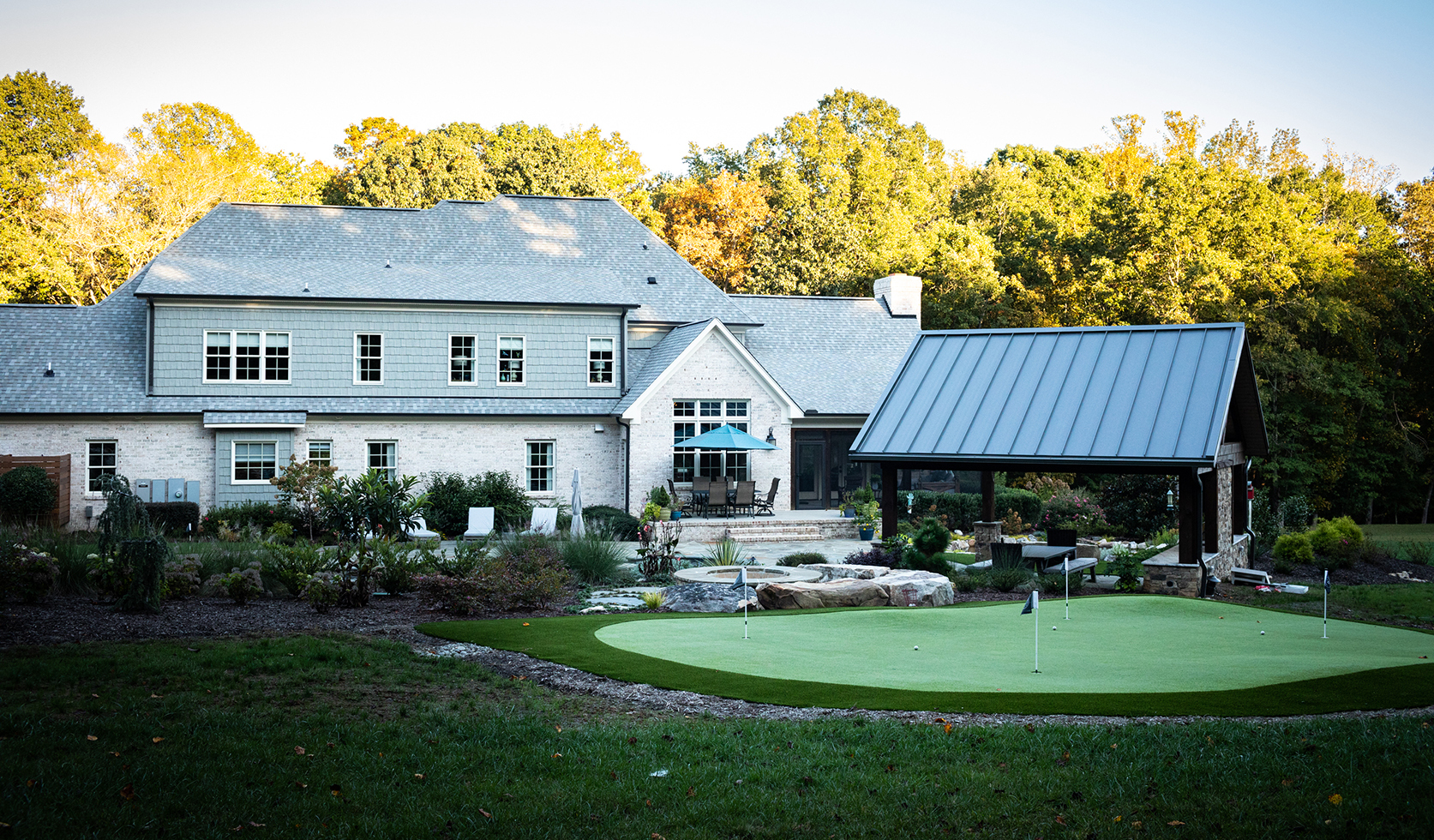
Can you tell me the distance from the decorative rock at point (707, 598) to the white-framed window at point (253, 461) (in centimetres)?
1530

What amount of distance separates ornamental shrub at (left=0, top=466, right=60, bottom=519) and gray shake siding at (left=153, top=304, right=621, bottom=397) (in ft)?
12.6

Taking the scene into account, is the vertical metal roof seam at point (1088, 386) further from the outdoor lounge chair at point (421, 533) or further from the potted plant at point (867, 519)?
the outdoor lounge chair at point (421, 533)

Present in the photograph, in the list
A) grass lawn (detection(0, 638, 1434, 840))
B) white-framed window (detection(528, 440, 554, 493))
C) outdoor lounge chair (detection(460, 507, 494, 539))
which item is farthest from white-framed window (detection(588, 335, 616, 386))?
grass lawn (detection(0, 638, 1434, 840))

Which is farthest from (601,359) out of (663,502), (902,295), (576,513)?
(902,295)

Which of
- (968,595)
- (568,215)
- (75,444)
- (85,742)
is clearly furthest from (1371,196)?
(85,742)

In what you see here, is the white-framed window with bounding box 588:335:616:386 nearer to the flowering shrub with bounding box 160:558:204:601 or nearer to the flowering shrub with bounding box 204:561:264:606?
the flowering shrub with bounding box 204:561:264:606

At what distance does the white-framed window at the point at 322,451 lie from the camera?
2744cm

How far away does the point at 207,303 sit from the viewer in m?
27.5

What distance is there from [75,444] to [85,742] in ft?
71.6

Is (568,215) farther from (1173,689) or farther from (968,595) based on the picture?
(1173,689)

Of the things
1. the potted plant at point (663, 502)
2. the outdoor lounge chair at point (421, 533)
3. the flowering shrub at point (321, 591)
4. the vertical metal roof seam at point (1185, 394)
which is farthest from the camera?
the potted plant at point (663, 502)

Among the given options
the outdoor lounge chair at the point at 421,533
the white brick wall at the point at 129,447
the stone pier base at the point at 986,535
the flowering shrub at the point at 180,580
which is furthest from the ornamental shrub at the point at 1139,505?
the white brick wall at the point at 129,447

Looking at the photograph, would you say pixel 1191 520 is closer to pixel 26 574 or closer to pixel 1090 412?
pixel 1090 412

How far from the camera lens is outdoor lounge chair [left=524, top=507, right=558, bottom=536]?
2483 cm
